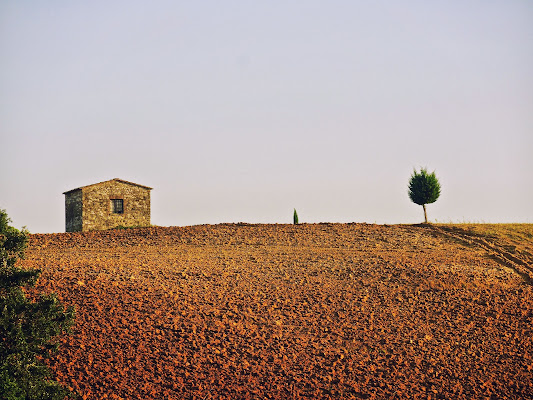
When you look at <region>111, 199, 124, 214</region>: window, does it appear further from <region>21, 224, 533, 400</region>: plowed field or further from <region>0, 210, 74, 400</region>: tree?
<region>0, 210, 74, 400</region>: tree

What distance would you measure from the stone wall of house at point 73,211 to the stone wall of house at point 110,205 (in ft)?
1.69

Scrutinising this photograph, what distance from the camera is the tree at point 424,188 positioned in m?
35.3

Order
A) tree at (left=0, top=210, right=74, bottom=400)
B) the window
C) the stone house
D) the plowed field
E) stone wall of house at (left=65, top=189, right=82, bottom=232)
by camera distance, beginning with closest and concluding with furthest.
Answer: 1. tree at (left=0, top=210, right=74, bottom=400)
2. the plowed field
3. the stone house
4. stone wall of house at (left=65, top=189, right=82, bottom=232)
5. the window

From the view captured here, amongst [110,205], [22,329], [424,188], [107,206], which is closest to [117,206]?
[110,205]

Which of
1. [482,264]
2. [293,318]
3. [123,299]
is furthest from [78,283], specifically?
[482,264]

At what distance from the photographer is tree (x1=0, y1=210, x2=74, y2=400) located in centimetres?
884

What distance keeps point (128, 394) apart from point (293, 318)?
15.2 ft

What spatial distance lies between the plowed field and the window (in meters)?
14.9

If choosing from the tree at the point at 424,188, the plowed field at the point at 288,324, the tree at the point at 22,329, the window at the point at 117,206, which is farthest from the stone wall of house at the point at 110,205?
the tree at the point at 22,329

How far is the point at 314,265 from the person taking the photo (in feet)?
57.8

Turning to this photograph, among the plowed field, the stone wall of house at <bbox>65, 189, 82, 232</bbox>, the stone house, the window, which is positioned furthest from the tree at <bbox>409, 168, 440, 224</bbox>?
the stone wall of house at <bbox>65, 189, 82, 232</bbox>

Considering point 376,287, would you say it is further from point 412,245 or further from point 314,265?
point 412,245

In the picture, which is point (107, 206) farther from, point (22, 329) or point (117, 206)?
point (22, 329)

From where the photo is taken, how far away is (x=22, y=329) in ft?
30.2
